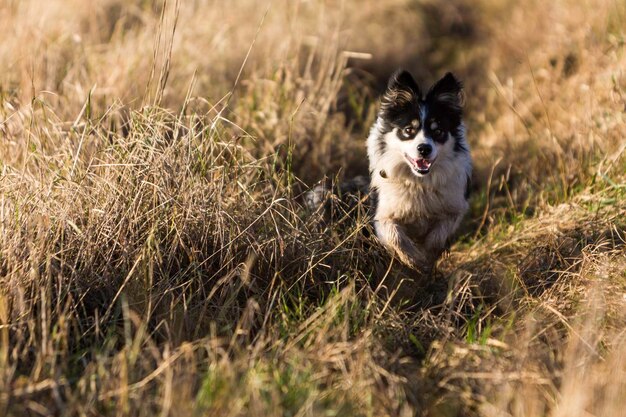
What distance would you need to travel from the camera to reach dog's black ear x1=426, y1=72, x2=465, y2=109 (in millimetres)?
4645

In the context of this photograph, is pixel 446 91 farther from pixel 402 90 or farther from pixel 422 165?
pixel 422 165

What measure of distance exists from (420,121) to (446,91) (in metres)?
0.27

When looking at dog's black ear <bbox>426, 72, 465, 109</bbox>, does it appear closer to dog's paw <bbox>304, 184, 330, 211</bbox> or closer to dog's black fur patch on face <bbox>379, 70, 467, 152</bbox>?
dog's black fur patch on face <bbox>379, 70, 467, 152</bbox>

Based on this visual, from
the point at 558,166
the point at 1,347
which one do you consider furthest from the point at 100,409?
the point at 558,166

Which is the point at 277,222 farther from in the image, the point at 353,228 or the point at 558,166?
the point at 558,166

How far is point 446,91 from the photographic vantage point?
4.67 metres

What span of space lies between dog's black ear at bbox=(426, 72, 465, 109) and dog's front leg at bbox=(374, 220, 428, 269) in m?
0.77

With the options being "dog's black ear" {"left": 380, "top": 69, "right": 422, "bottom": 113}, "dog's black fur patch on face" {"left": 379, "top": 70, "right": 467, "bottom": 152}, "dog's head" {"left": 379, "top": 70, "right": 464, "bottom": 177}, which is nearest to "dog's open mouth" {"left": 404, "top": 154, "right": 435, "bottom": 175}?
Answer: "dog's head" {"left": 379, "top": 70, "right": 464, "bottom": 177}

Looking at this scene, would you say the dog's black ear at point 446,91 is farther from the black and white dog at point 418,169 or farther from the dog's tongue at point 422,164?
the dog's tongue at point 422,164

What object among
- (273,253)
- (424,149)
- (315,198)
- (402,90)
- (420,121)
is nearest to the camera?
(273,253)

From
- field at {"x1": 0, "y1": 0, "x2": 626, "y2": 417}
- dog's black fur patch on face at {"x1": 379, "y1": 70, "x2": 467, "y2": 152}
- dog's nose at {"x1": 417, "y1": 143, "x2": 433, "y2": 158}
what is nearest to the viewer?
field at {"x1": 0, "y1": 0, "x2": 626, "y2": 417}

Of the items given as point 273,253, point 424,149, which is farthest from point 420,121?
point 273,253

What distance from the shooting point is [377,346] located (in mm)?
3625

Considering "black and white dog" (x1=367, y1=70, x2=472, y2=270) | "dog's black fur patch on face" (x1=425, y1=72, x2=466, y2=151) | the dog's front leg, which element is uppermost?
"dog's black fur patch on face" (x1=425, y1=72, x2=466, y2=151)
